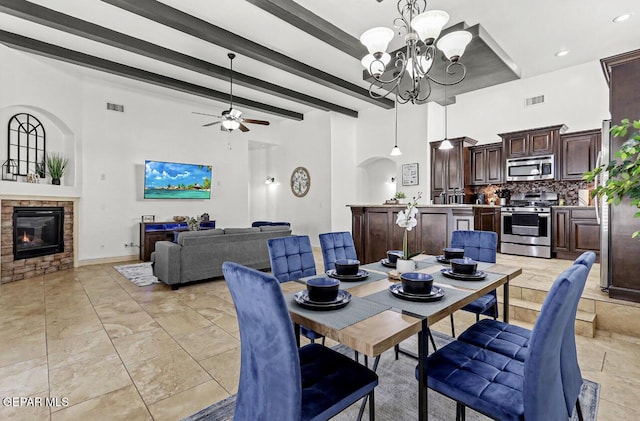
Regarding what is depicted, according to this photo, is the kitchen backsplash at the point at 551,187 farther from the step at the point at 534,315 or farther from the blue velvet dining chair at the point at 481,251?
the blue velvet dining chair at the point at 481,251

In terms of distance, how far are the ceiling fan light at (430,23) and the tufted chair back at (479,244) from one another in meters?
1.57

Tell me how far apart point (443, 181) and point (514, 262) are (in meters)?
2.43

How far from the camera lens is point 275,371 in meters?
1.15

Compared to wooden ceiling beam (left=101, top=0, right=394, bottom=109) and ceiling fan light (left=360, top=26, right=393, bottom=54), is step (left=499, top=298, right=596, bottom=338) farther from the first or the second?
wooden ceiling beam (left=101, top=0, right=394, bottom=109)

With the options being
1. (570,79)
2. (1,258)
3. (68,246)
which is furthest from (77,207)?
(570,79)

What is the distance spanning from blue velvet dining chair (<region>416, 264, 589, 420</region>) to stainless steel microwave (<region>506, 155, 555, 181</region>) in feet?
17.1

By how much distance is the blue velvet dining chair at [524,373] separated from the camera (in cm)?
109

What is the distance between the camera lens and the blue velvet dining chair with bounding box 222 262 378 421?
3.58 ft

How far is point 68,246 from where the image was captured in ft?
18.9

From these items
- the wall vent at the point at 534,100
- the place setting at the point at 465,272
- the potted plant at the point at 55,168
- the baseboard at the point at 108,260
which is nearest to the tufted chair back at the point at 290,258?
the place setting at the point at 465,272

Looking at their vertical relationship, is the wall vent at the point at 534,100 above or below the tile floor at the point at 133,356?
above

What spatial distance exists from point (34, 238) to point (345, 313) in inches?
242

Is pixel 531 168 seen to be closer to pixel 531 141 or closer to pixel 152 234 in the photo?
pixel 531 141

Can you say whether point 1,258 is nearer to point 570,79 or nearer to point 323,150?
point 323,150
